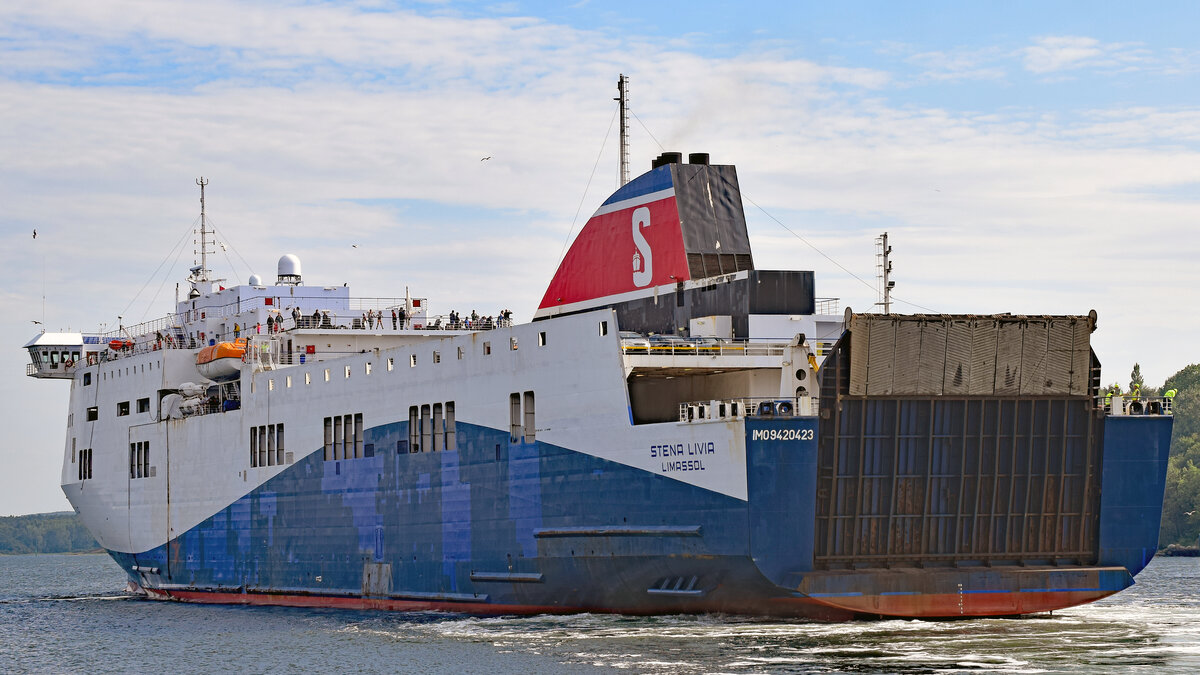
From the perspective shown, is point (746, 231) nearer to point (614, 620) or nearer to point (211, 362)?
point (614, 620)

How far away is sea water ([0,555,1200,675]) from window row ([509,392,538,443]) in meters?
3.82

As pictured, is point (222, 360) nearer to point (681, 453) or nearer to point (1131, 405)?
point (681, 453)

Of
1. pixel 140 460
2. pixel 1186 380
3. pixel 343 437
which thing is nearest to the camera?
pixel 343 437

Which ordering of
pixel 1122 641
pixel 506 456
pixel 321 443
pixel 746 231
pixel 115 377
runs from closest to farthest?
pixel 1122 641
pixel 506 456
pixel 746 231
pixel 321 443
pixel 115 377

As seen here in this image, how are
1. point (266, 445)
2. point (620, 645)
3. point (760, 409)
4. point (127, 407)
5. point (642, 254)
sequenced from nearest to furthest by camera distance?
point (620, 645) → point (760, 409) → point (642, 254) → point (266, 445) → point (127, 407)

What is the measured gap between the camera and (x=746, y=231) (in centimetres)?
3475

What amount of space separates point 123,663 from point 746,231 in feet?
53.8

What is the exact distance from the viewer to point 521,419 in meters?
32.3

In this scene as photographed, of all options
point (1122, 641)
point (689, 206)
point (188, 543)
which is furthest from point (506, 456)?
point (188, 543)

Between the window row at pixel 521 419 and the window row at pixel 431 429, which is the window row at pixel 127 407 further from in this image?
the window row at pixel 521 419

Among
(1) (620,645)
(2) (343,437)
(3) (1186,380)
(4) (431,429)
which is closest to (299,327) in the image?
(2) (343,437)

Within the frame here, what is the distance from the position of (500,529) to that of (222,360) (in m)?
15.0

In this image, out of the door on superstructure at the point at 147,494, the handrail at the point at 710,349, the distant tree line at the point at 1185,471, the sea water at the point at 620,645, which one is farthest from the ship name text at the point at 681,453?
the distant tree line at the point at 1185,471

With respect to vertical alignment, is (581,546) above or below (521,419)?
below
